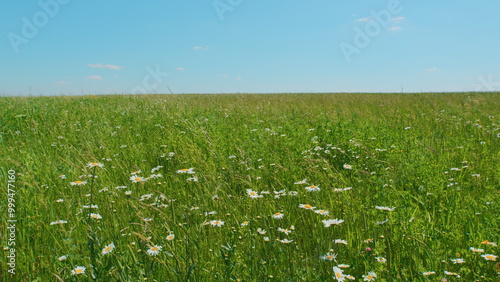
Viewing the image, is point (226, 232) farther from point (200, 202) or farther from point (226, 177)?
point (226, 177)

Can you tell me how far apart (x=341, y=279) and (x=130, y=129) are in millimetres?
5371

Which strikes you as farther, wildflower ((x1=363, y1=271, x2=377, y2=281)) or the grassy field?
the grassy field

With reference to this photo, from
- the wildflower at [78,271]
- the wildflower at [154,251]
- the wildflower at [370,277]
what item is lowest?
the wildflower at [370,277]

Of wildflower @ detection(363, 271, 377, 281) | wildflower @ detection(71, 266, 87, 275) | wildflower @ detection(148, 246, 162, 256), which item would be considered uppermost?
wildflower @ detection(148, 246, 162, 256)

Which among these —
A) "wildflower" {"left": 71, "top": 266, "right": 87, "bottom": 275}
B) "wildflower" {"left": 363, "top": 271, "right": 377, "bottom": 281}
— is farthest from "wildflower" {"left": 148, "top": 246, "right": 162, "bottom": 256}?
"wildflower" {"left": 363, "top": 271, "right": 377, "bottom": 281}

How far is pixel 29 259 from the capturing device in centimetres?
204

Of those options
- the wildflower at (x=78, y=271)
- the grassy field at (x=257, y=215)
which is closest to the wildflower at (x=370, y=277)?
the grassy field at (x=257, y=215)

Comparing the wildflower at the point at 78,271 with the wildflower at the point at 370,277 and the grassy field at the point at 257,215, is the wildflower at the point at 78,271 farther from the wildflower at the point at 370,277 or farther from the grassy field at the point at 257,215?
the wildflower at the point at 370,277

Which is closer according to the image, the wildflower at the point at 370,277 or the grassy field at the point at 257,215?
the wildflower at the point at 370,277

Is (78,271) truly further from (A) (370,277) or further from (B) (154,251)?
(A) (370,277)

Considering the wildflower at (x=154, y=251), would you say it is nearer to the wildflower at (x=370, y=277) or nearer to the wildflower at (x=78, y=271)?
the wildflower at (x=78, y=271)

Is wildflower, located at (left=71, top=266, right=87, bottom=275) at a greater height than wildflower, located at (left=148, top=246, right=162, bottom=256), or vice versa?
wildflower, located at (left=148, top=246, right=162, bottom=256)

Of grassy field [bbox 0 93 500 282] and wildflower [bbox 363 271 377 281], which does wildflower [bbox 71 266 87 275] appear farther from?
wildflower [bbox 363 271 377 281]

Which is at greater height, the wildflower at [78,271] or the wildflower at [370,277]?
the wildflower at [78,271]
